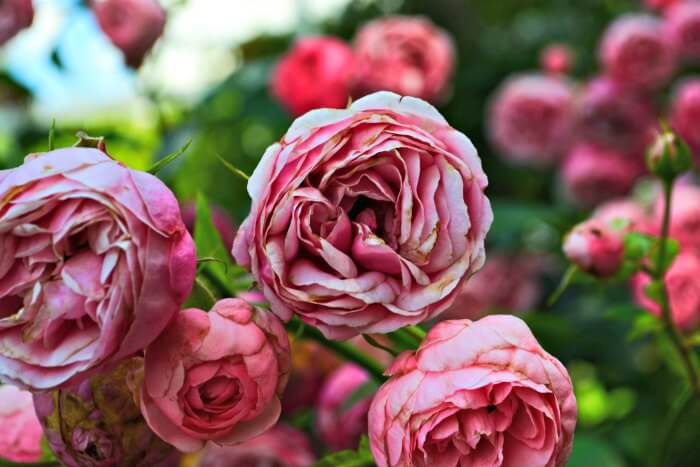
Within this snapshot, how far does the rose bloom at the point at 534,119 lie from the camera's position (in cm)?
99

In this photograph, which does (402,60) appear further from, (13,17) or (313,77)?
(13,17)

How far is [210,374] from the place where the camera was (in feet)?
1.07

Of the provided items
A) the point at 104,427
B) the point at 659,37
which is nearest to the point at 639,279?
the point at 659,37

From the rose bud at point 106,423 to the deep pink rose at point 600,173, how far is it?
676 millimetres

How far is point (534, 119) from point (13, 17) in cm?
62

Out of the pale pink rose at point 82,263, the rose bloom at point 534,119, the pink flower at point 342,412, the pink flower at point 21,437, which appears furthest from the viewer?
the rose bloom at point 534,119

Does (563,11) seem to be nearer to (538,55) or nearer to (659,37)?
(538,55)

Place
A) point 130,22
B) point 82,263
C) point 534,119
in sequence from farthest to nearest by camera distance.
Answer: point 534,119
point 130,22
point 82,263

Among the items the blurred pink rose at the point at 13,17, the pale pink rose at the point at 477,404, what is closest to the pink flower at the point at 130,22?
the blurred pink rose at the point at 13,17

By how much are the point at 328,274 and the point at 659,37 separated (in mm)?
680

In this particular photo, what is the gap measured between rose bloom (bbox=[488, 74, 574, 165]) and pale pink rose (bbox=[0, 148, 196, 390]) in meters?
0.72

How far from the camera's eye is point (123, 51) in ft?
2.21

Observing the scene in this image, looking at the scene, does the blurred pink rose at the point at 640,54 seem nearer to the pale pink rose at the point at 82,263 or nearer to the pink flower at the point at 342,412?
the pink flower at the point at 342,412

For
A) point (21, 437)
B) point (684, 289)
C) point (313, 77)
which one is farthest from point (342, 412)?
point (313, 77)
